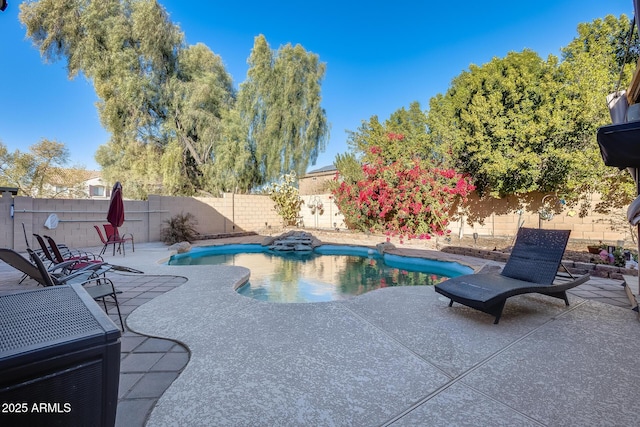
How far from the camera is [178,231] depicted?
11641mm

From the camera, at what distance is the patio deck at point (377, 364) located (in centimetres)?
189

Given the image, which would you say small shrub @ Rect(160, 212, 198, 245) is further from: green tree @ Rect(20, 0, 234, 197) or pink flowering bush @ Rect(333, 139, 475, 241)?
pink flowering bush @ Rect(333, 139, 475, 241)

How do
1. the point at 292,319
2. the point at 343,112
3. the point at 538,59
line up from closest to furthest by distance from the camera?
the point at 292,319 → the point at 538,59 → the point at 343,112

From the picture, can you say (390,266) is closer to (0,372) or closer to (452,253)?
(452,253)

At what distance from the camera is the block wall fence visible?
9039 mm

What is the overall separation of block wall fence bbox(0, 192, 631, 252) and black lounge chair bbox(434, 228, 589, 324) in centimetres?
744

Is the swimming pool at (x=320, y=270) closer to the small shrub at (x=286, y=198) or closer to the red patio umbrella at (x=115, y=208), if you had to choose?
the red patio umbrella at (x=115, y=208)

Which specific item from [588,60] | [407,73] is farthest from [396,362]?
[407,73]

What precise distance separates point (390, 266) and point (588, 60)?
8.93 meters

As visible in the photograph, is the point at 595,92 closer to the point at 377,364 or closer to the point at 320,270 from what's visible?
the point at 320,270

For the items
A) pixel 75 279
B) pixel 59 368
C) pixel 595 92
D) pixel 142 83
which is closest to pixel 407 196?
pixel 595 92

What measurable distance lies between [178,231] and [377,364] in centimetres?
1105

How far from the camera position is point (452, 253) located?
8914 mm

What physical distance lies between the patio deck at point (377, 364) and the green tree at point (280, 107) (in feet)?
44.3
